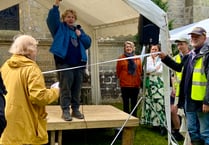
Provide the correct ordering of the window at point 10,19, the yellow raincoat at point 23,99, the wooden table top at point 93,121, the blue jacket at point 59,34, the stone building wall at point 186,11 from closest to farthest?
the yellow raincoat at point 23,99 → the blue jacket at point 59,34 → the wooden table top at point 93,121 → the window at point 10,19 → the stone building wall at point 186,11

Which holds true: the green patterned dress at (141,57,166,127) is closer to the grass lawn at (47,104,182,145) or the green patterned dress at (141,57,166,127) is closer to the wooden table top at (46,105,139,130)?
the grass lawn at (47,104,182,145)

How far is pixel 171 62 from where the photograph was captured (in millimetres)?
5453

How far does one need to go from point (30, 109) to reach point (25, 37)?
720 mm

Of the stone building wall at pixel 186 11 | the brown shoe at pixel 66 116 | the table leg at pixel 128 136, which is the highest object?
the stone building wall at pixel 186 11

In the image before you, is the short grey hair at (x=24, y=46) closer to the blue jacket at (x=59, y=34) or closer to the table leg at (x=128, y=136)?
the blue jacket at (x=59, y=34)

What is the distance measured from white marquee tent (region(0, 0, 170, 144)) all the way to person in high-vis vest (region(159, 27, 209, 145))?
1.81 feet

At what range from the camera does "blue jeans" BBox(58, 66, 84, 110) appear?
17.6 feet

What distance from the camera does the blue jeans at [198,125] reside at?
15.8ft

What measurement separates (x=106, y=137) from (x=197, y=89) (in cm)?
298

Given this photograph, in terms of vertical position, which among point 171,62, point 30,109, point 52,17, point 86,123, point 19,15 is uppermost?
point 19,15

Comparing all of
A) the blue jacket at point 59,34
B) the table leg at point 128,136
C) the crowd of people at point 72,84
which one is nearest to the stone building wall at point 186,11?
the crowd of people at point 72,84

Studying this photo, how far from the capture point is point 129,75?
7430 millimetres

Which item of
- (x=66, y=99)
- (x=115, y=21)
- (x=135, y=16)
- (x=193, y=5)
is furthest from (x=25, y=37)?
(x=193, y=5)

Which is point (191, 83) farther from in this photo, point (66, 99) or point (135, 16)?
point (135, 16)
